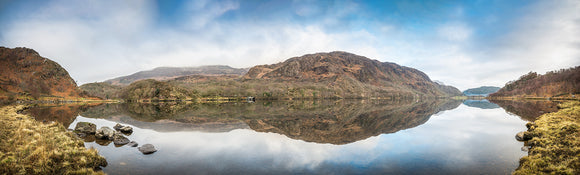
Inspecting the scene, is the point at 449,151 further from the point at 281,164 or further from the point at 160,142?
the point at 160,142

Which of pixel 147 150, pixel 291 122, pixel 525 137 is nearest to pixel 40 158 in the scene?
pixel 147 150

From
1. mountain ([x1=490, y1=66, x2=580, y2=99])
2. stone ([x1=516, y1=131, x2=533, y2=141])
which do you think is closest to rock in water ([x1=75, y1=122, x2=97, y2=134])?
stone ([x1=516, y1=131, x2=533, y2=141])

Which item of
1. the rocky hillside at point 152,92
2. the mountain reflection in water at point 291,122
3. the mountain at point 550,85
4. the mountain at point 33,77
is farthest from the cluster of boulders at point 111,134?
the mountain at point 550,85

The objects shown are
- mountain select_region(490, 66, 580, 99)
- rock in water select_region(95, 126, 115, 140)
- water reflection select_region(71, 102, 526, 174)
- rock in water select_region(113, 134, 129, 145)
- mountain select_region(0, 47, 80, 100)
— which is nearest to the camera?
water reflection select_region(71, 102, 526, 174)

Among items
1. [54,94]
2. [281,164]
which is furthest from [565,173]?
[54,94]

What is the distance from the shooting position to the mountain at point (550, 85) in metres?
112

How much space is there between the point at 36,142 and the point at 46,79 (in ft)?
413

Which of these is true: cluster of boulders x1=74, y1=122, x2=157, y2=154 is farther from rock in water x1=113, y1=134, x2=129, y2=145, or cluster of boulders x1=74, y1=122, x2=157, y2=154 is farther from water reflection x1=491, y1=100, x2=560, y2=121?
water reflection x1=491, y1=100, x2=560, y2=121

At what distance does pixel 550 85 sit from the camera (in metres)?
133

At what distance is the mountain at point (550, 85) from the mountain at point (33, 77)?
7656 inches

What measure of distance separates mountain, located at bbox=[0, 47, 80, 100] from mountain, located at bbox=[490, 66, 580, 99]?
19447 cm

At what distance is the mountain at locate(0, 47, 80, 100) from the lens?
8044 centimetres

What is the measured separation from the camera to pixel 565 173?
757 cm

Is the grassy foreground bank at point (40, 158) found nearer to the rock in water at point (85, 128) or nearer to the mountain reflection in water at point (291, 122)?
the rock in water at point (85, 128)
